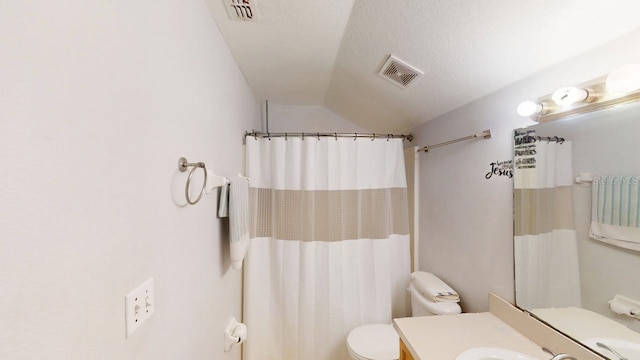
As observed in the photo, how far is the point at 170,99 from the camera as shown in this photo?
31.9 inches

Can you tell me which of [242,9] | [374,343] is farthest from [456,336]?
[242,9]

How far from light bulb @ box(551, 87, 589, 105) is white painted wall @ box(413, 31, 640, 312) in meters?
0.08

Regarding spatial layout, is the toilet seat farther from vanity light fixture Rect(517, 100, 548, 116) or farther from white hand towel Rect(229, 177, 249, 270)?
vanity light fixture Rect(517, 100, 548, 116)

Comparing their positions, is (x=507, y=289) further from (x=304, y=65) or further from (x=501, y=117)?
(x=304, y=65)

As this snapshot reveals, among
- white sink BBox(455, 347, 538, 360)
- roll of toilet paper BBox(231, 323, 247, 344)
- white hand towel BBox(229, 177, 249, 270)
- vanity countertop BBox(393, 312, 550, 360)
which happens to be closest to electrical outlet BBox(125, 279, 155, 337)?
white hand towel BBox(229, 177, 249, 270)

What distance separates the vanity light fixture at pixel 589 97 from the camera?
0.79 m

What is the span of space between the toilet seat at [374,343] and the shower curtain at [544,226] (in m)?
0.80

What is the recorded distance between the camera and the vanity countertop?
3.45 ft

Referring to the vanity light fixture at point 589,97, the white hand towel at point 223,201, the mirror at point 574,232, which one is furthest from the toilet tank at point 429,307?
the white hand towel at point 223,201

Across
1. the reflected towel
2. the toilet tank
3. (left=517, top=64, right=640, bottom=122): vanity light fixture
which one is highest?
(left=517, top=64, right=640, bottom=122): vanity light fixture

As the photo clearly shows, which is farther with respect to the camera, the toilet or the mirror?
the toilet

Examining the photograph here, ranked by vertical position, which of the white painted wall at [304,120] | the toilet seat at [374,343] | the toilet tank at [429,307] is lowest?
the toilet seat at [374,343]

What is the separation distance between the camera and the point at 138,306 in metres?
0.64

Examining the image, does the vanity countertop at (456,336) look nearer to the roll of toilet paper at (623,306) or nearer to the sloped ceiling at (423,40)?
the roll of toilet paper at (623,306)
